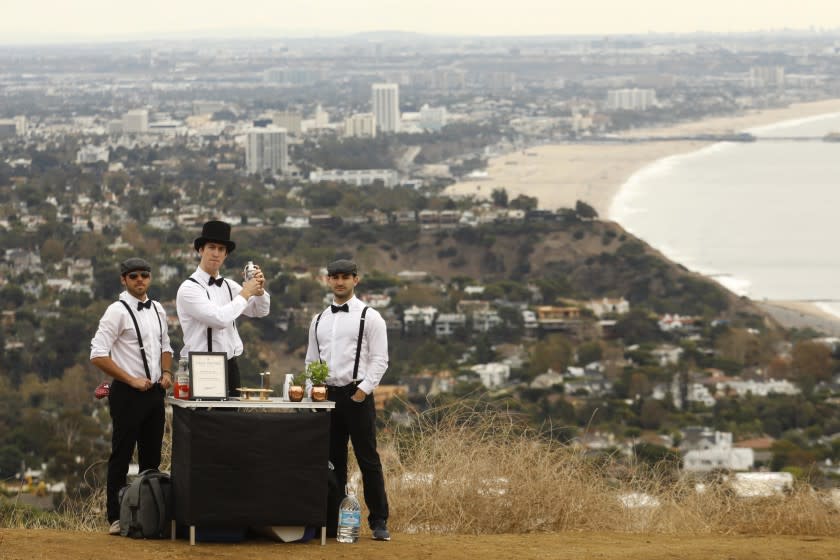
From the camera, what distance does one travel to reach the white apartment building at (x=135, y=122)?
144m

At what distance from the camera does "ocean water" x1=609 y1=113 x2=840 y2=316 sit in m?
54.3

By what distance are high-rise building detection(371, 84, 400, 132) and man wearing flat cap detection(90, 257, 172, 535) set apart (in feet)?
476

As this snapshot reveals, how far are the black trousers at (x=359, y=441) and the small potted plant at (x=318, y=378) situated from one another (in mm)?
194

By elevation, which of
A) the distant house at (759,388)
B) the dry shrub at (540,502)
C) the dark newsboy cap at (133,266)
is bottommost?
the distant house at (759,388)

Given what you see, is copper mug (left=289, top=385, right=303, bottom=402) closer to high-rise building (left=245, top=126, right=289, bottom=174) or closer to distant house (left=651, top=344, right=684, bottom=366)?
distant house (left=651, top=344, right=684, bottom=366)

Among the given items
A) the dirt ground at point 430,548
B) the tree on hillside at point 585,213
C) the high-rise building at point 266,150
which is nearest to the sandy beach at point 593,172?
the tree on hillside at point 585,213

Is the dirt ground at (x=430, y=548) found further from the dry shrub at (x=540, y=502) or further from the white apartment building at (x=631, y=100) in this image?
the white apartment building at (x=631, y=100)

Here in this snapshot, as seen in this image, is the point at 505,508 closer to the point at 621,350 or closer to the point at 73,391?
the point at 73,391

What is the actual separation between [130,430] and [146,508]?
0.47m

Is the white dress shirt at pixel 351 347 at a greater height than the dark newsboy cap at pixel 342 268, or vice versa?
the dark newsboy cap at pixel 342 268

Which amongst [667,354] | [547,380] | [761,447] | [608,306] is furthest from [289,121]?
[761,447]

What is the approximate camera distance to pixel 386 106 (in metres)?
158

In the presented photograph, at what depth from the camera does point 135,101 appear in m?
187

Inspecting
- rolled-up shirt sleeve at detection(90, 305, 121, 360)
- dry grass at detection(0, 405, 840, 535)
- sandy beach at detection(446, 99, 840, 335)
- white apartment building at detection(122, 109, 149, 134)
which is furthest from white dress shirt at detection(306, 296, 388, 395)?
white apartment building at detection(122, 109, 149, 134)
